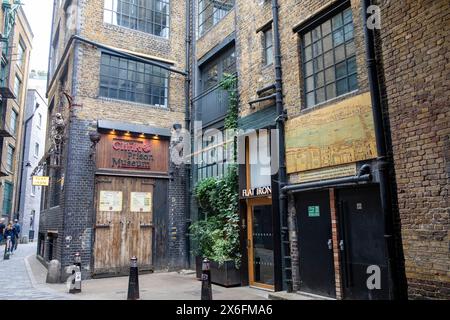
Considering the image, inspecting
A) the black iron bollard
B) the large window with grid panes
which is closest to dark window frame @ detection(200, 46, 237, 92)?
the large window with grid panes

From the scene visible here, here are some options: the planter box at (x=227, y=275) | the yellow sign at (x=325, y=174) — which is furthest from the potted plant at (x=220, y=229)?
the yellow sign at (x=325, y=174)

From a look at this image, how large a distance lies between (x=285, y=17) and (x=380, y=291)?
6.49 meters

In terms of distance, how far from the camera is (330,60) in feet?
26.8

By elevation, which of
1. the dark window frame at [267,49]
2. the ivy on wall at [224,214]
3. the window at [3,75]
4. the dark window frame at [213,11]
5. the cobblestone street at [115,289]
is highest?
the window at [3,75]

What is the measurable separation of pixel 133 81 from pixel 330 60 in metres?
7.86

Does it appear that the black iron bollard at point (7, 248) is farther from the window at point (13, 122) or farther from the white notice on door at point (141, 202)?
the window at point (13, 122)

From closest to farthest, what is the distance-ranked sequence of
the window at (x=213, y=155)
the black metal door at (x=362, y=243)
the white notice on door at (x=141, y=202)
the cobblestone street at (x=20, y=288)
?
the black metal door at (x=362, y=243) → the cobblestone street at (x=20, y=288) → the window at (x=213, y=155) → the white notice on door at (x=141, y=202)

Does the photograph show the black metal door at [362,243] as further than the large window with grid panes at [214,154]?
No

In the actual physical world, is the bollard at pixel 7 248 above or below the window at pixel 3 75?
below

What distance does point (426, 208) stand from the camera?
225 inches

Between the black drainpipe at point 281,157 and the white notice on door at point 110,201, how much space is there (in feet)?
19.6

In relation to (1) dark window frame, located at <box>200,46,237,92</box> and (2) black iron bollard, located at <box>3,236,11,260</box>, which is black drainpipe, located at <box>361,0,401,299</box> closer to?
(1) dark window frame, located at <box>200,46,237,92</box>

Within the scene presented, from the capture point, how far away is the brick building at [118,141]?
469 inches
